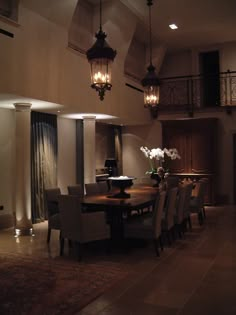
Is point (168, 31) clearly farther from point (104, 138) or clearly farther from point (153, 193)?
point (153, 193)

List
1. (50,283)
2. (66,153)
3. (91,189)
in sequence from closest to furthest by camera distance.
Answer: (50,283) < (91,189) < (66,153)

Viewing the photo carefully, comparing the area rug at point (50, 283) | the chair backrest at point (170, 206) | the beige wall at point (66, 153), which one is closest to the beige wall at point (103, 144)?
the beige wall at point (66, 153)

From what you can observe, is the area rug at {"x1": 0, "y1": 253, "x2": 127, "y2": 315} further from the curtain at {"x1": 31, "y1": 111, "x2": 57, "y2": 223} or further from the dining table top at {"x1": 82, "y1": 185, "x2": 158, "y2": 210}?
the curtain at {"x1": 31, "y1": 111, "x2": 57, "y2": 223}

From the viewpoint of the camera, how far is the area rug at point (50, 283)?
337 centimetres

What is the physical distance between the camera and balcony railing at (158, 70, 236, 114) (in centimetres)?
1093

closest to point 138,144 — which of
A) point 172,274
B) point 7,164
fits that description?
point 7,164

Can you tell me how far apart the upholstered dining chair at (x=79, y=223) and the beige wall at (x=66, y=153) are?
392cm

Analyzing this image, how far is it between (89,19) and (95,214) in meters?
5.23

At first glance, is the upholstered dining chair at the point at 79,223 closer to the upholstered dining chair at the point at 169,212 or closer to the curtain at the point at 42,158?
the upholstered dining chair at the point at 169,212

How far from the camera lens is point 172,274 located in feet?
14.1

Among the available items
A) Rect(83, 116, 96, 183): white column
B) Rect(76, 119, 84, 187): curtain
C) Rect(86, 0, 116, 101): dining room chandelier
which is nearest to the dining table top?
Rect(86, 0, 116, 101): dining room chandelier

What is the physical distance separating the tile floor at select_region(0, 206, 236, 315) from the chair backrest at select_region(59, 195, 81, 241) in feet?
1.27

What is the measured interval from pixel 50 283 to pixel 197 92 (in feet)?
28.8

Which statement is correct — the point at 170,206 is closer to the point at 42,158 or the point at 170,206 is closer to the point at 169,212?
the point at 169,212
